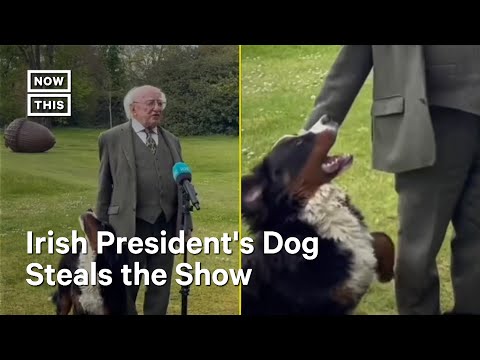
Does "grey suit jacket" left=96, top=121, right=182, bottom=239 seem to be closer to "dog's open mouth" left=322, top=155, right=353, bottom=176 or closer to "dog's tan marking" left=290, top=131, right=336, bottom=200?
"dog's tan marking" left=290, top=131, right=336, bottom=200

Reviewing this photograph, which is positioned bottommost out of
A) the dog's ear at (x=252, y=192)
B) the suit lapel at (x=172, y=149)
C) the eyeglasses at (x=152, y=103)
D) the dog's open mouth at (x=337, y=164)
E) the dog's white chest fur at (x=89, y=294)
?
the dog's white chest fur at (x=89, y=294)

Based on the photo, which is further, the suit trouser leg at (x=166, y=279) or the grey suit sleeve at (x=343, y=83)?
the suit trouser leg at (x=166, y=279)

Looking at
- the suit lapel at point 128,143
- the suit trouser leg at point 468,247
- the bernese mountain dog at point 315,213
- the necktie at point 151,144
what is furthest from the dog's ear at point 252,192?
the suit trouser leg at point 468,247

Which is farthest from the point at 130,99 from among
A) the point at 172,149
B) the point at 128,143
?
the point at 172,149

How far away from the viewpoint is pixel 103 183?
4699 millimetres

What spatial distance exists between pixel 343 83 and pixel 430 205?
0.87m

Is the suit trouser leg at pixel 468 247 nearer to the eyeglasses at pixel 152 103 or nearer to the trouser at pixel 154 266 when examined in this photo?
the trouser at pixel 154 266

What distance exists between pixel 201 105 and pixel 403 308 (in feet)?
5.56

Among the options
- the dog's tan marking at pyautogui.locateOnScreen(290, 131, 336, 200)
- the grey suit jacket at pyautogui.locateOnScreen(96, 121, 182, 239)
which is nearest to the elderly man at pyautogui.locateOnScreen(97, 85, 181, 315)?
the grey suit jacket at pyautogui.locateOnScreen(96, 121, 182, 239)

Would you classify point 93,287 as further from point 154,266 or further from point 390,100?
point 390,100

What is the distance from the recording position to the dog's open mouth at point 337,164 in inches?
183

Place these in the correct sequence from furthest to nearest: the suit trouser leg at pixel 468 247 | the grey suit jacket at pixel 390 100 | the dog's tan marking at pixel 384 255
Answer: the dog's tan marking at pixel 384 255
the suit trouser leg at pixel 468 247
the grey suit jacket at pixel 390 100

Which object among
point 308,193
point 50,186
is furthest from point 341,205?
point 50,186

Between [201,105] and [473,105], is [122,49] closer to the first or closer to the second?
[201,105]
